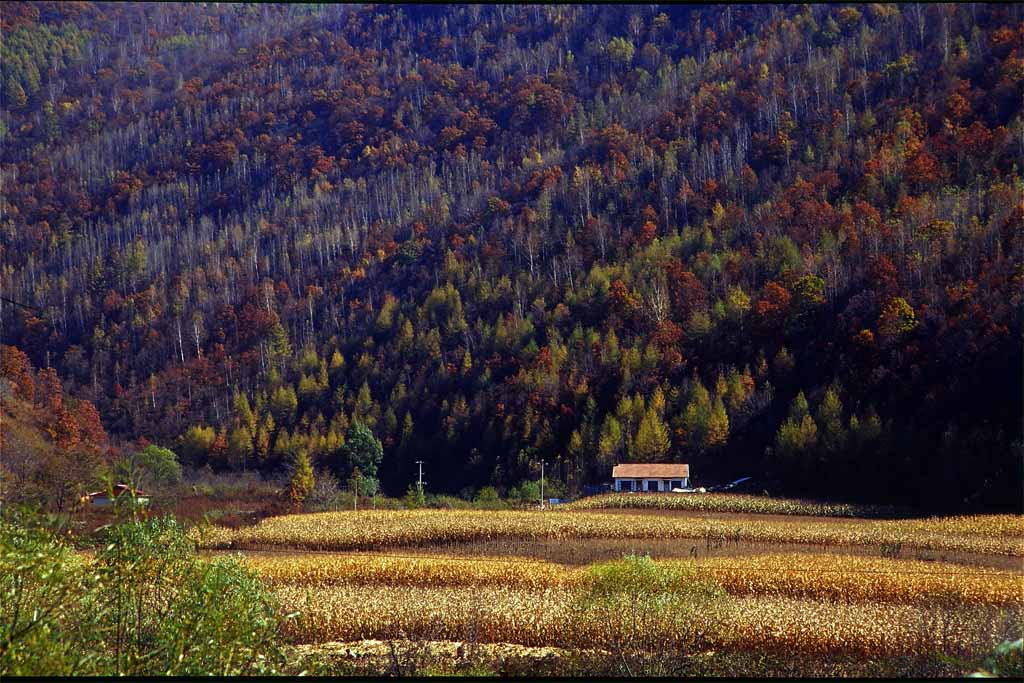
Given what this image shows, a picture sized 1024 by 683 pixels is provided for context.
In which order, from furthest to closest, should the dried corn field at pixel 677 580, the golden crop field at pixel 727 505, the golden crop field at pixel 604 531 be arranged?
1. the golden crop field at pixel 727 505
2. the golden crop field at pixel 604 531
3. the dried corn field at pixel 677 580

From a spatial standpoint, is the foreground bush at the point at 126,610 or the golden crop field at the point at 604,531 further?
the golden crop field at the point at 604,531

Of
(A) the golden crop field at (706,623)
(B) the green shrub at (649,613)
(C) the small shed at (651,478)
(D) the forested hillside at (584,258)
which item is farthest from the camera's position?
(D) the forested hillside at (584,258)

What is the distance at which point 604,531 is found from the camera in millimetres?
44469

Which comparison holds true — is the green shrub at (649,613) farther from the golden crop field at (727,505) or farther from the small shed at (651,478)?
the small shed at (651,478)

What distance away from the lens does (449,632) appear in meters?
24.6

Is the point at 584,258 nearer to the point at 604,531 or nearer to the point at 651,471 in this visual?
the point at 651,471

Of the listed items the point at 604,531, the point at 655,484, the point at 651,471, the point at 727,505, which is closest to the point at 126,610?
the point at 604,531

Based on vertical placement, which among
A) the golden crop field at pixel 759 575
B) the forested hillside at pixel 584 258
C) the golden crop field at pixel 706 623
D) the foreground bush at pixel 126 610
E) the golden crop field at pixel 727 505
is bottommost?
the golden crop field at pixel 727 505

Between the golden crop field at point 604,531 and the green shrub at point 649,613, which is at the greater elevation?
the green shrub at point 649,613

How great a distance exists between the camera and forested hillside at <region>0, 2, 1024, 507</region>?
63.8 m

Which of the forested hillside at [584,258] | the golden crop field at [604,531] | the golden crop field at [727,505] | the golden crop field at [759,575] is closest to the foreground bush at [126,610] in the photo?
the golden crop field at [759,575]

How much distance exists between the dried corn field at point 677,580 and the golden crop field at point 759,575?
74mm

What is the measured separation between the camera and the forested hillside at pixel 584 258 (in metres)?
63.8

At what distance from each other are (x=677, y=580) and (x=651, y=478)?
3595 cm
